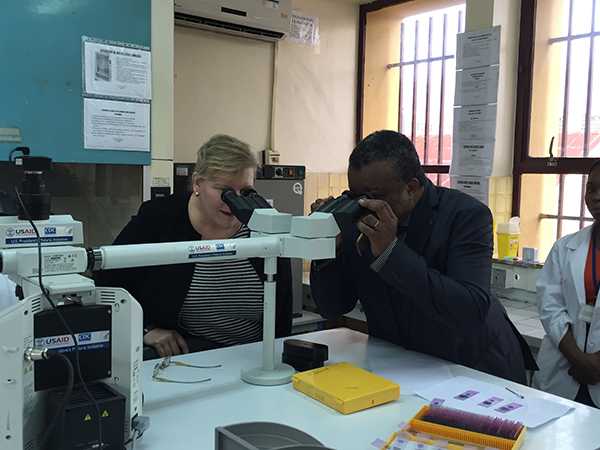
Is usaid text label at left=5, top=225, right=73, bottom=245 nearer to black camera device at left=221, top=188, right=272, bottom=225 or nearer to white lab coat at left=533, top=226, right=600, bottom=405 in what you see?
black camera device at left=221, top=188, right=272, bottom=225

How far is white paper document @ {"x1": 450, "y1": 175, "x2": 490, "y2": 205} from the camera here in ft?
9.91

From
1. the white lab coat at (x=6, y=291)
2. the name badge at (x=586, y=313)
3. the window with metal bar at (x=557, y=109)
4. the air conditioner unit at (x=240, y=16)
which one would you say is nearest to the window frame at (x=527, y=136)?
the window with metal bar at (x=557, y=109)

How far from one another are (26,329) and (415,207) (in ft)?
3.46

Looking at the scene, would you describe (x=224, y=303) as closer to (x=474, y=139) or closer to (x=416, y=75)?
(x=474, y=139)

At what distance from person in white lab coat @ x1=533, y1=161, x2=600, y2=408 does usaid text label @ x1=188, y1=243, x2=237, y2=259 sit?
137 cm

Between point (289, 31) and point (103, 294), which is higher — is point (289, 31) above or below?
above

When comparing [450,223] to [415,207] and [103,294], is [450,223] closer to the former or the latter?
[415,207]

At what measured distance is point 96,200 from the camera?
2660 mm

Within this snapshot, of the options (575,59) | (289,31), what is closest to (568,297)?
(575,59)

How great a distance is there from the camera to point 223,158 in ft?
6.09

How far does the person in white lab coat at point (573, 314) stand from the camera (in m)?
1.99

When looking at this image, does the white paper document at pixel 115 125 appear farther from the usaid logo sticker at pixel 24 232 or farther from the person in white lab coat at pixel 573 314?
the person in white lab coat at pixel 573 314

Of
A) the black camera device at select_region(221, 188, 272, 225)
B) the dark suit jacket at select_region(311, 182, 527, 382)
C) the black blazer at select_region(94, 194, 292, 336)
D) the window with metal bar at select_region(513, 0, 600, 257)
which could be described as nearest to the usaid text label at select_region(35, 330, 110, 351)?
the black camera device at select_region(221, 188, 272, 225)

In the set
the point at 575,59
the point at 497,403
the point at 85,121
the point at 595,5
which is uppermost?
the point at 595,5
